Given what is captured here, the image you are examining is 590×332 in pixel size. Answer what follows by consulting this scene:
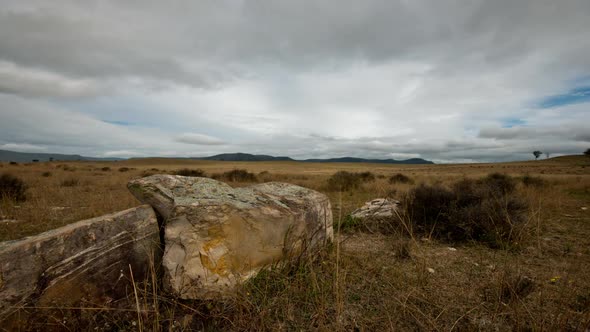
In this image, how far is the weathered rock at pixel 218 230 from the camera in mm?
2768

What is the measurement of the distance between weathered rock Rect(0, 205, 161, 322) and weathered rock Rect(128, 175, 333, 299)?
1.06 ft

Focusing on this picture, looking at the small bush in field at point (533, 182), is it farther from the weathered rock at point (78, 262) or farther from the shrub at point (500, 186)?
the weathered rock at point (78, 262)

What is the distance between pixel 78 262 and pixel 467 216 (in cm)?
601

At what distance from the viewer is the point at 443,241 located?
16.9 ft

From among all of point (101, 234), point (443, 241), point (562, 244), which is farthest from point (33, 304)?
point (562, 244)

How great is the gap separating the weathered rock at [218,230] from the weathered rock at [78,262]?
0.32 meters

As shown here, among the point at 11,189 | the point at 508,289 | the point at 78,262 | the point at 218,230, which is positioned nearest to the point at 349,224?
the point at 508,289

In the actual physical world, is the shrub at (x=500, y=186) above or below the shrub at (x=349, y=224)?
above

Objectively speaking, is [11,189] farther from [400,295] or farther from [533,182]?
[533,182]

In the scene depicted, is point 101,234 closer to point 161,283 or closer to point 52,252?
point 52,252

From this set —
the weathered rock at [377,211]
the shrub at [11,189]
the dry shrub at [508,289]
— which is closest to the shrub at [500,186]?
the weathered rock at [377,211]

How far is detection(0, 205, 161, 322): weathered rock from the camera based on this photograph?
2.18 metres

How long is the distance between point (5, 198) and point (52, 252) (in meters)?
8.21

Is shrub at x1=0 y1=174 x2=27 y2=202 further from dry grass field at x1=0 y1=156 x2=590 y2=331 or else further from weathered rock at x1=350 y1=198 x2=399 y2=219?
weathered rock at x1=350 y1=198 x2=399 y2=219
